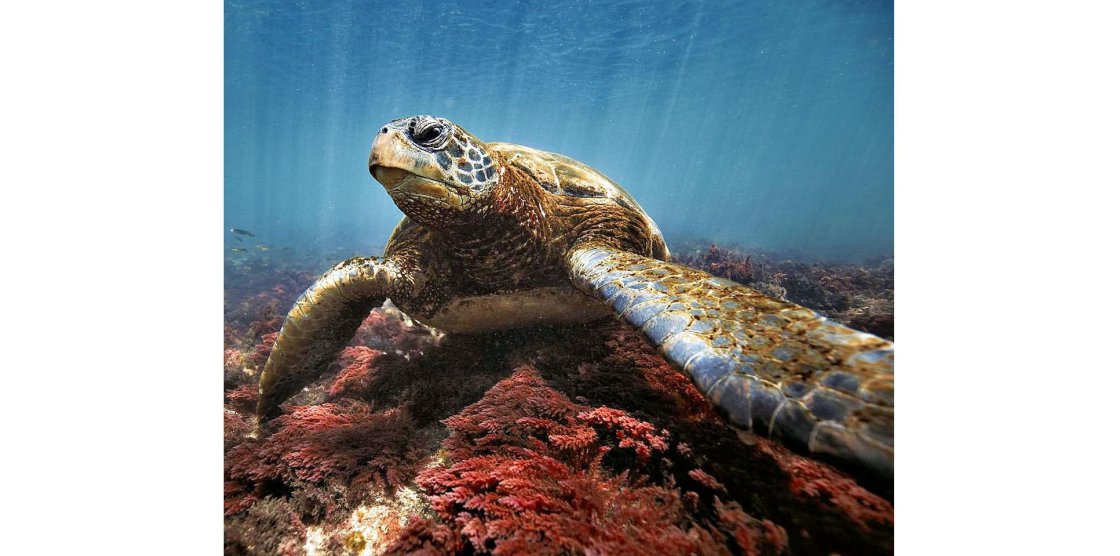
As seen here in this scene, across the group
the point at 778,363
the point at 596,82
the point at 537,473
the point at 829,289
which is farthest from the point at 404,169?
the point at 596,82

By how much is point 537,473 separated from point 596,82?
18828 mm

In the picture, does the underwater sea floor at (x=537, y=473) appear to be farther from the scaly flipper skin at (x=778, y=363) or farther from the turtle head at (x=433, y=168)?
the turtle head at (x=433, y=168)

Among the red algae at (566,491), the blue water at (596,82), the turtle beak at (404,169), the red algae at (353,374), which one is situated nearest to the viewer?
the red algae at (566,491)

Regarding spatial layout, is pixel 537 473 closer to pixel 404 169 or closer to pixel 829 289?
pixel 404 169

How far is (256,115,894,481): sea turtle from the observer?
33.2 inches

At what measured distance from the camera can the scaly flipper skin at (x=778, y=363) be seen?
2.54 feet

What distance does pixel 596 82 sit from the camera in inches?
684

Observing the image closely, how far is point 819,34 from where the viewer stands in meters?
13.7

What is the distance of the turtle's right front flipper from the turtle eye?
0.70 m

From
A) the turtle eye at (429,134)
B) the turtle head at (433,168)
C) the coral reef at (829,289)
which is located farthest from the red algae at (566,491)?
the coral reef at (829,289)

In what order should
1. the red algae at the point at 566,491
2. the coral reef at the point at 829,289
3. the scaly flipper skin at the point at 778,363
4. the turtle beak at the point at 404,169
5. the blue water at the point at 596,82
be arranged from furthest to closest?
the blue water at the point at 596,82, the coral reef at the point at 829,289, the turtle beak at the point at 404,169, the red algae at the point at 566,491, the scaly flipper skin at the point at 778,363
